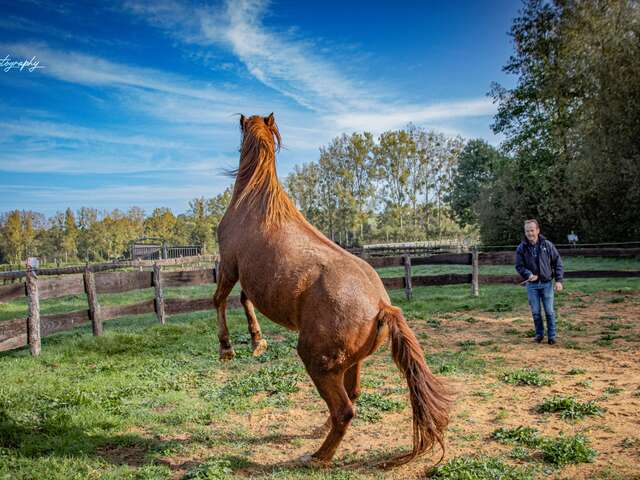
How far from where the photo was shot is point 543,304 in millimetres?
7191

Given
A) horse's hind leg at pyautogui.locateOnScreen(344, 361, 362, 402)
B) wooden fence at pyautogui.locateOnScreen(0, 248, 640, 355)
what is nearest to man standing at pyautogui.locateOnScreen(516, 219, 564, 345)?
wooden fence at pyautogui.locateOnScreen(0, 248, 640, 355)

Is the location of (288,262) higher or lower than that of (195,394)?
higher

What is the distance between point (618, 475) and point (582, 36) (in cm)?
2403

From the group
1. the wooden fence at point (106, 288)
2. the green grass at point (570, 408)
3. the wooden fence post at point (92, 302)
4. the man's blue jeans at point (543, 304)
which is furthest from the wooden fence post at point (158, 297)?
the green grass at point (570, 408)

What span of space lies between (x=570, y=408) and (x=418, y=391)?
2.26m

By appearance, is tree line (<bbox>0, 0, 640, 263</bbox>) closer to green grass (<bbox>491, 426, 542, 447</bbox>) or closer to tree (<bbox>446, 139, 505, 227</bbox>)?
tree (<bbox>446, 139, 505, 227</bbox>)

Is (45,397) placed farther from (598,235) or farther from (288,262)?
(598,235)

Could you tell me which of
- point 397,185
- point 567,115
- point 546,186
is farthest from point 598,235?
Answer: point 397,185

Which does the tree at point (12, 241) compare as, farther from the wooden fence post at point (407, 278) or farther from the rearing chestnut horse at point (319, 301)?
the rearing chestnut horse at point (319, 301)

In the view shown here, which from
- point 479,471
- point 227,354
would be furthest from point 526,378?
point 227,354

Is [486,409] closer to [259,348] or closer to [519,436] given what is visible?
[519,436]

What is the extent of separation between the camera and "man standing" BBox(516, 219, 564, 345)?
23.5 ft

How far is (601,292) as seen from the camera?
11617mm

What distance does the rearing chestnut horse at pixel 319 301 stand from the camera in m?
3.07
